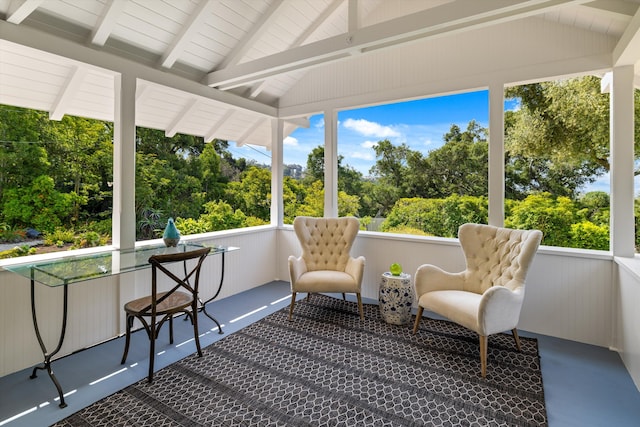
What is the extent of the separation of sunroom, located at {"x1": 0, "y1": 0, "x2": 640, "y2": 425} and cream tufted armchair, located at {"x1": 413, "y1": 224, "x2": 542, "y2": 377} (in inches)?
15.9

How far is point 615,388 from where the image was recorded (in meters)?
2.13

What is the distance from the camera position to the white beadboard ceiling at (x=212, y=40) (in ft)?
7.86

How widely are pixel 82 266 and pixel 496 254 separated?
345 centimetres

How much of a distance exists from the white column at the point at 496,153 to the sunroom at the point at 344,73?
0.04 feet

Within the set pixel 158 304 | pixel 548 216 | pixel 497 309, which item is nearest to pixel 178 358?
pixel 158 304

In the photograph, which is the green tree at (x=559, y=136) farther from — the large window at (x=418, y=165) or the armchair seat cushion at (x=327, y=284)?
the armchair seat cushion at (x=327, y=284)

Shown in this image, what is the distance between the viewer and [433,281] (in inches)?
117

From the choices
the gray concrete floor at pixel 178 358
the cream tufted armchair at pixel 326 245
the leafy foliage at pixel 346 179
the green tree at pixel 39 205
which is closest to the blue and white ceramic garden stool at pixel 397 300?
the cream tufted armchair at pixel 326 245

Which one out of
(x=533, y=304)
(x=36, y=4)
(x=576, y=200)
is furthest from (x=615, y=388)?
(x=36, y=4)

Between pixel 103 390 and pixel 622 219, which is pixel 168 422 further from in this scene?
pixel 622 219

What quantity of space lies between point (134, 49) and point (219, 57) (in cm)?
89

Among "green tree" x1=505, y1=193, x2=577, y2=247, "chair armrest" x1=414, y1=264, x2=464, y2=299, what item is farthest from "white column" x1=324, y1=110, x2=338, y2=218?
"green tree" x1=505, y1=193, x2=577, y2=247

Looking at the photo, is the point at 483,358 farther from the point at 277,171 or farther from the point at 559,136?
the point at 559,136

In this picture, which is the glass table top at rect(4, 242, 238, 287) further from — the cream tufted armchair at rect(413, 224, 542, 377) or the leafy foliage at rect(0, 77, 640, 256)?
the leafy foliage at rect(0, 77, 640, 256)
